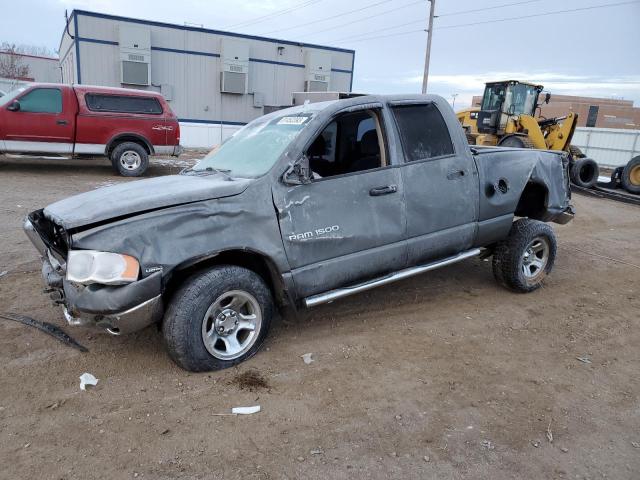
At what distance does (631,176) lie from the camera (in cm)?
1387

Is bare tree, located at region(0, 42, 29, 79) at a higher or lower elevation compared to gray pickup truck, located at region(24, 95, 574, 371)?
higher

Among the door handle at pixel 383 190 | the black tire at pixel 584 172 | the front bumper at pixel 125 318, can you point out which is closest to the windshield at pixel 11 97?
the front bumper at pixel 125 318

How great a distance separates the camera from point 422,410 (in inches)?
124

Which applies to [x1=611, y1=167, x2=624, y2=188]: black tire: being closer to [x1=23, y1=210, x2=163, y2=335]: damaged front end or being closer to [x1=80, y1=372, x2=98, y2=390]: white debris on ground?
[x1=23, y1=210, x2=163, y2=335]: damaged front end

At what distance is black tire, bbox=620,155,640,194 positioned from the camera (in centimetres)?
1363

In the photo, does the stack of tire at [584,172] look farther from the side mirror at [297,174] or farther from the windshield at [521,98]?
Result: the side mirror at [297,174]

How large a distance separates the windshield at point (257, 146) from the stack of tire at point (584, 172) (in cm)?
1204

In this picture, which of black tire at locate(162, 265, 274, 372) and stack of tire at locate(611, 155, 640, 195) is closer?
black tire at locate(162, 265, 274, 372)

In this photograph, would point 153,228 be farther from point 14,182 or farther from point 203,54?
point 203,54

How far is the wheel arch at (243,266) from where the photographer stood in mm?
3342

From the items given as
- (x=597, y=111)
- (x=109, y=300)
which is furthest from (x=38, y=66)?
(x=109, y=300)

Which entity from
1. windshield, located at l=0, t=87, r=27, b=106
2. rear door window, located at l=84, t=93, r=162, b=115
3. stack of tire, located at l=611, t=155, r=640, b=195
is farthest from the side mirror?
stack of tire, located at l=611, t=155, r=640, b=195

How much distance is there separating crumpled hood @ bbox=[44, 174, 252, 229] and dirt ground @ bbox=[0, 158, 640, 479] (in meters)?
1.13

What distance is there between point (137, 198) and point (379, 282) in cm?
→ 203
